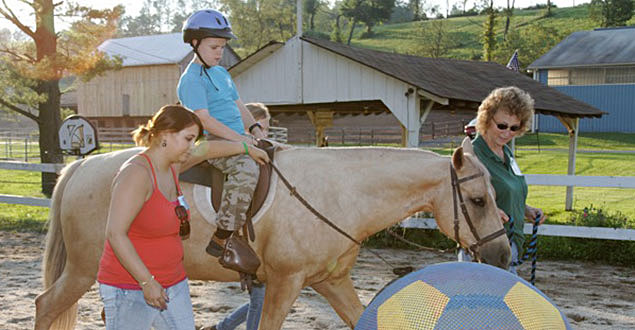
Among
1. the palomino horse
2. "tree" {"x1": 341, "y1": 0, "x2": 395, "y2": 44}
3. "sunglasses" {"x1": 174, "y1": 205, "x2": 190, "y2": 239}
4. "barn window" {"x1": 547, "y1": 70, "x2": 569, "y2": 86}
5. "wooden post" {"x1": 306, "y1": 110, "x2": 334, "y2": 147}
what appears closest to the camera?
"sunglasses" {"x1": 174, "y1": 205, "x2": 190, "y2": 239}

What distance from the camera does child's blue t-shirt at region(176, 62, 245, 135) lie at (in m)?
3.63

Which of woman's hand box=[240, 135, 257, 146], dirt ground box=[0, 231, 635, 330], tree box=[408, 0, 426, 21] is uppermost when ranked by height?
tree box=[408, 0, 426, 21]

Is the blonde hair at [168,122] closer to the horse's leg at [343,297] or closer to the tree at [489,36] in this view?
the horse's leg at [343,297]

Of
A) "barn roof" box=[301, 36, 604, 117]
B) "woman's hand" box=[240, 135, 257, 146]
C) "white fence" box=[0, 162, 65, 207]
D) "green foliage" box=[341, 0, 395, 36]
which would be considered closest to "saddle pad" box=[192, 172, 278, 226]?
"woman's hand" box=[240, 135, 257, 146]

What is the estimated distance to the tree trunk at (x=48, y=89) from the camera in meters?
15.8

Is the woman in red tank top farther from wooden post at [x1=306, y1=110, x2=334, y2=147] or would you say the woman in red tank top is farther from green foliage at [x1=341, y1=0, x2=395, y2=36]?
green foliage at [x1=341, y1=0, x2=395, y2=36]

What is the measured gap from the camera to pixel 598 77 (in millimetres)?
38656

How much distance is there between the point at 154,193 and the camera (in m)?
2.58

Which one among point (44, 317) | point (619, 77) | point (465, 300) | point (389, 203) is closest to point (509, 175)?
point (389, 203)

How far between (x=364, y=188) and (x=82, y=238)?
207 centimetres

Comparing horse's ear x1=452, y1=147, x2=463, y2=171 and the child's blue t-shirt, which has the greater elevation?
the child's blue t-shirt

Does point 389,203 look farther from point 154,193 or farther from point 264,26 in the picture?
point 264,26

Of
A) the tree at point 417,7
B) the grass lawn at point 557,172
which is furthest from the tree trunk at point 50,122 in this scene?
the tree at point 417,7

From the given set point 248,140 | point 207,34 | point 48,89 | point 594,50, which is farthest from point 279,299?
point 594,50
